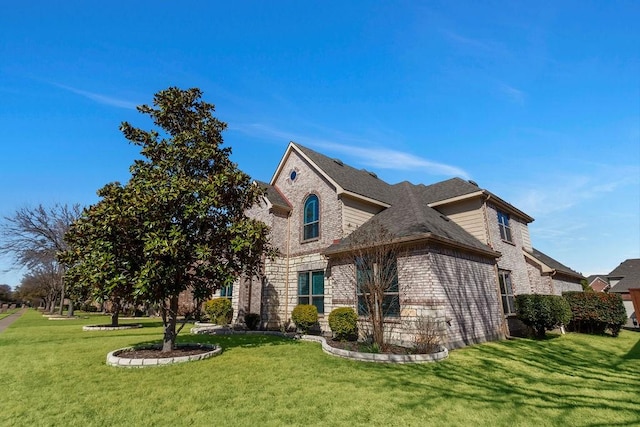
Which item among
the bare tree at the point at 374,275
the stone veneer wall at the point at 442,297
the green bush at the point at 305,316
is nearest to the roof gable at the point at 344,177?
the bare tree at the point at 374,275

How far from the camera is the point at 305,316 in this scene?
13.6 meters

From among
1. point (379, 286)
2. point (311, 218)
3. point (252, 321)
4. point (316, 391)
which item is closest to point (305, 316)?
point (252, 321)

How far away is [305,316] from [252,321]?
3.57 metres

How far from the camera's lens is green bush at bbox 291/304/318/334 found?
535 inches

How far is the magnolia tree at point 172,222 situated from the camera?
27.8 feet

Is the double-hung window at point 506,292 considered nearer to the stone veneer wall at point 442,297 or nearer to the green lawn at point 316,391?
the stone veneer wall at point 442,297

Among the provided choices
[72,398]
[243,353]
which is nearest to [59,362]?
[72,398]

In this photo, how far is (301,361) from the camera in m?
8.65

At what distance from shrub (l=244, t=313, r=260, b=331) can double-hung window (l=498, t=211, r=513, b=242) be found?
13.3m

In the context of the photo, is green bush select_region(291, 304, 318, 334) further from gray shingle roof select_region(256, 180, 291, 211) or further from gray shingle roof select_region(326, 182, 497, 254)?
gray shingle roof select_region(256, 180, 291, 211)

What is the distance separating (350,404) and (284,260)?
11519 millimetres

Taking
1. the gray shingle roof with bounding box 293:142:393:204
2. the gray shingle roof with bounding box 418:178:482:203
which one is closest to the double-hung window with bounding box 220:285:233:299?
the gray shingle roof with bounding box 293:142:393:204

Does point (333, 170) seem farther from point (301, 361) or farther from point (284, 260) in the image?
point (301, 361)

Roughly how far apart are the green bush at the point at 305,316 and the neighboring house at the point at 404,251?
0.58 m
